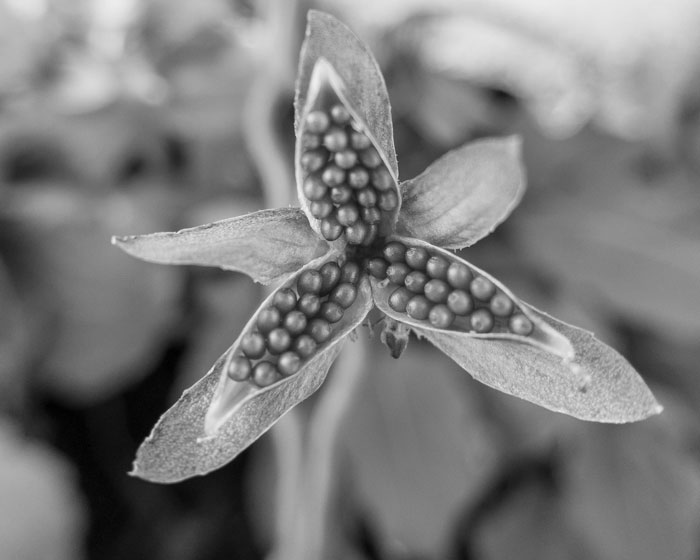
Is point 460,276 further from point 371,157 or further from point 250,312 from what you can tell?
point 250,312

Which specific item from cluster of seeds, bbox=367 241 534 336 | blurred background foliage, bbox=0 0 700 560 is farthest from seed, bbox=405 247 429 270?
blurred background foliage, bbox=0 0 700 560

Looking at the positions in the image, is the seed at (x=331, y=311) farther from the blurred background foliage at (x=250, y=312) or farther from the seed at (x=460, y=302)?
the blurred background foliage at (x=250, y=312)

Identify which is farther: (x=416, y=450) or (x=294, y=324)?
(x=416, y=450)

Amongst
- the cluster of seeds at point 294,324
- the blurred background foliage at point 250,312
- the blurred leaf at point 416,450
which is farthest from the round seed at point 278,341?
the blurred leaf at point 416,450

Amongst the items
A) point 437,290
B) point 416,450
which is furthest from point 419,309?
point 416,450

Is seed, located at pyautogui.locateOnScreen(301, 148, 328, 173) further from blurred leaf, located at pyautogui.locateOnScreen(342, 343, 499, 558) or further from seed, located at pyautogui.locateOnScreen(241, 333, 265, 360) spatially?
blurred leaf, located at pyautogui.locateOnScreen(342, 343, 499, 558)

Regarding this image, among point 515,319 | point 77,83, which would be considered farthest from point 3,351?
point 515,319
